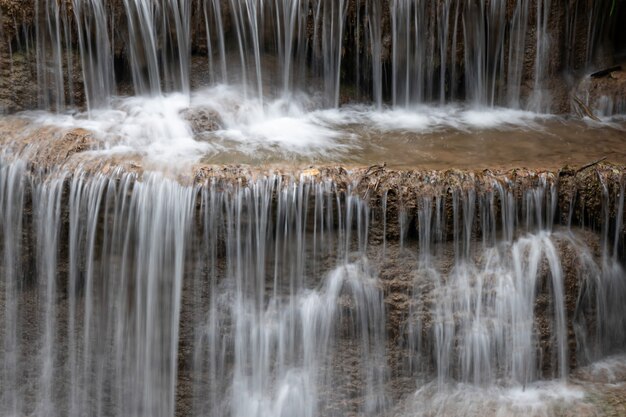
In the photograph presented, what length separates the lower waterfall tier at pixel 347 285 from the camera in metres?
5.57

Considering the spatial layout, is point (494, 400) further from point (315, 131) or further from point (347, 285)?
point (315, 131)

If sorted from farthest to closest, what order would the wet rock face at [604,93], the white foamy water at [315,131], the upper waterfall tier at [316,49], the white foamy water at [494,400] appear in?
the wet rock face at [604,93], the upper waterfall tier at [316,49], the white foamy water at [315,131], the white foamy water at [494,400]

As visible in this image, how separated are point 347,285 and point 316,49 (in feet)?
8.67

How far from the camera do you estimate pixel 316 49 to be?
7422mm

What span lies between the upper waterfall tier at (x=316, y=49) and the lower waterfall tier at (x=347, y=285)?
1738 mm

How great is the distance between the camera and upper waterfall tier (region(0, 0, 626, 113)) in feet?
23.3

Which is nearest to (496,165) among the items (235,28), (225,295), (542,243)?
(542,243)

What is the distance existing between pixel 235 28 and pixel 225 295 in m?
2.74

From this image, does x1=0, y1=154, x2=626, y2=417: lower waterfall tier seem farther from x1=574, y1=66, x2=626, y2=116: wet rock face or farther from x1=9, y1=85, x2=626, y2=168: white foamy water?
x1=574, y1=66, x2=626, y2=116: wet rock face

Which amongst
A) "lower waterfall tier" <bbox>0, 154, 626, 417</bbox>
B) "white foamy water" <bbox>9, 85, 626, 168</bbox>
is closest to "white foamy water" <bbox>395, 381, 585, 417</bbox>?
"lower waterfall tier" <bbox>0, 154, 626, 417</bbox>

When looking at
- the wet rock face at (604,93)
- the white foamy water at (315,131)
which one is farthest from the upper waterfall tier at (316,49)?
the white foamy water at (315,131)

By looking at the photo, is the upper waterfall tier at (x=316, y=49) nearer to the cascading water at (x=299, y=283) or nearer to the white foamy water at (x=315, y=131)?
the white foamy water at (x=315, y=131)

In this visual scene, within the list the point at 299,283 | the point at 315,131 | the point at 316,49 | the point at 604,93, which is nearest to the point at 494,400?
the point at 299,283

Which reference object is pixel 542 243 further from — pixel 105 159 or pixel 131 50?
pixel 131 50
